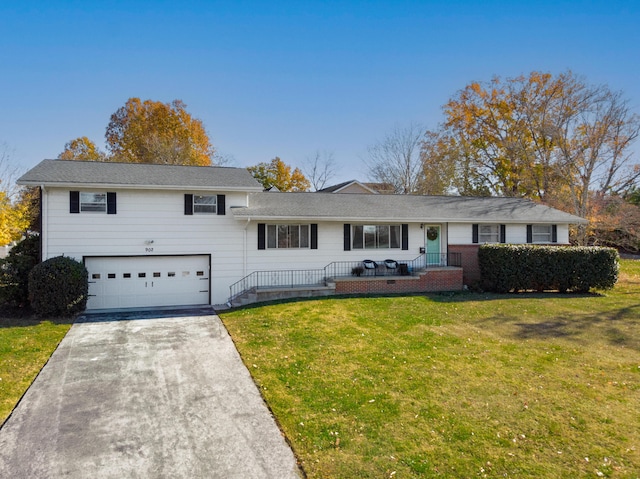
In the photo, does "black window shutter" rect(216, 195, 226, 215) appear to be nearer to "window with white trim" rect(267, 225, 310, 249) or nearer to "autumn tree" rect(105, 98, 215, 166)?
"window with white trim" rect(267, 225, 310, 249)

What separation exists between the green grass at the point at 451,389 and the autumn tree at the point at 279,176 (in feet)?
97.2

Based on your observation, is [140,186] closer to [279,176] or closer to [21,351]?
[21,351]

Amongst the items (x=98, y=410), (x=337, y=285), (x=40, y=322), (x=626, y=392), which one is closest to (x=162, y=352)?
(x=98, y=410)

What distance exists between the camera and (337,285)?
1552 centimetres

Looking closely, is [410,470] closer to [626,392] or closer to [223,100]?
[626,392]

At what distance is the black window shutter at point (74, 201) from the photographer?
13.5 m

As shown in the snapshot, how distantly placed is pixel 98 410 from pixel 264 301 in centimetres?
862

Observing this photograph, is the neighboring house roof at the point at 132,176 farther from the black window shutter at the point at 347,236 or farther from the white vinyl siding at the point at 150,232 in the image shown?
the black window shutter at the point at 347,236

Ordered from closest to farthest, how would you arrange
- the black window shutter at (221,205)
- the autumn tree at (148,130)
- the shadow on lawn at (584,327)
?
1. the shadow on lawn at (584,327)
2. the black window shutter at (221,205)
3. the autumn tree at (148,130)

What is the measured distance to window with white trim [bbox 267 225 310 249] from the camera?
15734mm

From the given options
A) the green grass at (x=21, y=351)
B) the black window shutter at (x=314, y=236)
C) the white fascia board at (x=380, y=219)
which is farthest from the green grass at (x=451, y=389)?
the black window shutter at (x=314, y=236)

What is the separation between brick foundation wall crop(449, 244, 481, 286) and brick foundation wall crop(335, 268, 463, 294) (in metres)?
0.89

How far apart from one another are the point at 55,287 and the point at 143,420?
856cm

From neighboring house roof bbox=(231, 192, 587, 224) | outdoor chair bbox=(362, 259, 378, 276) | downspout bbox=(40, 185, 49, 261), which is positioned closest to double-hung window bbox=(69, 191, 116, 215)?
downspout bbox=(40, 185, 49, 261)
